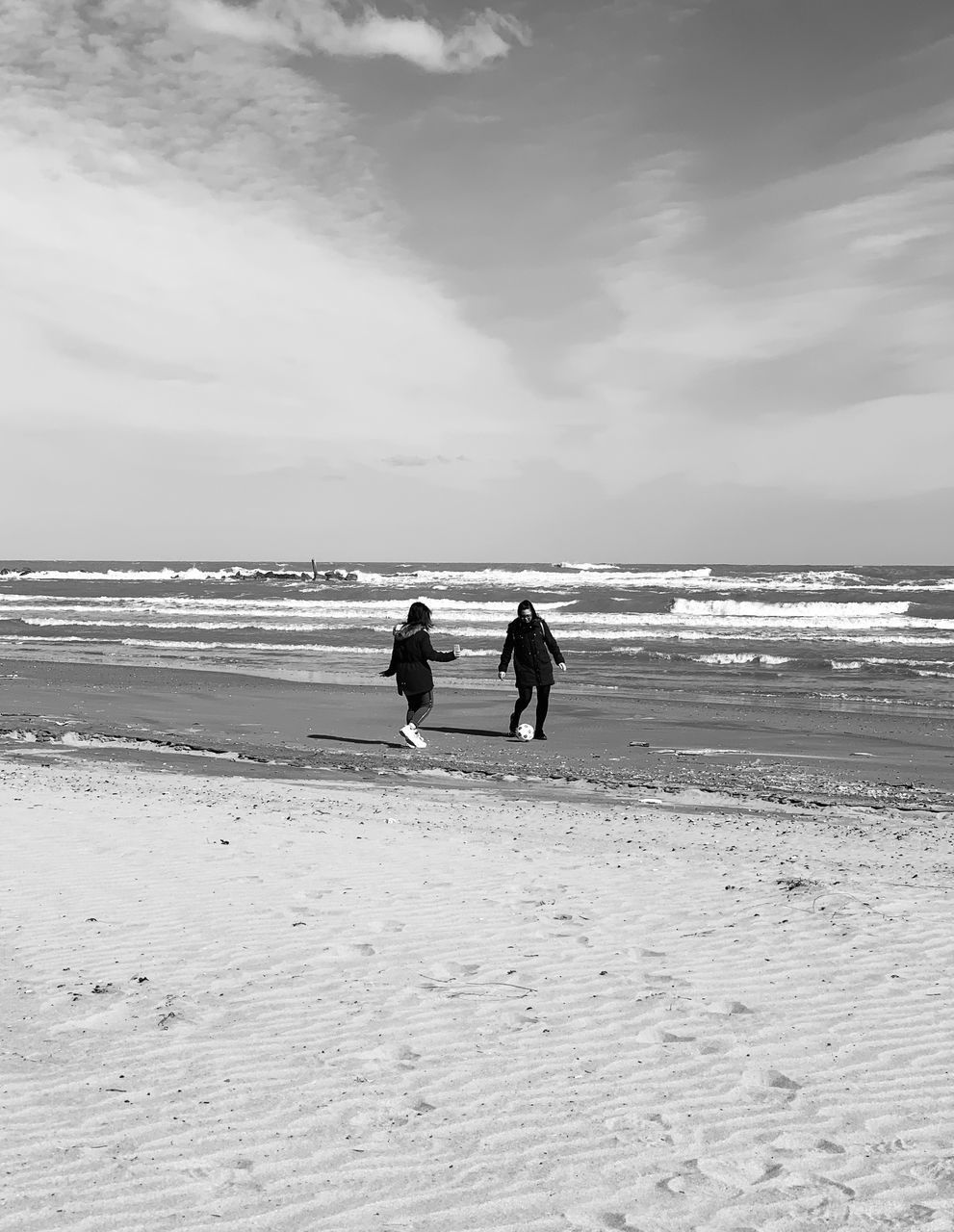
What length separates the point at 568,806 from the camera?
9484 mm

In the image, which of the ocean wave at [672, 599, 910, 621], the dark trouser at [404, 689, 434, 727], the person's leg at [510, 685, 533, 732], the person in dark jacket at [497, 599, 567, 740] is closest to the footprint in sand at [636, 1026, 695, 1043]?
the person in dark jacket at [497, 599, 567, 740]

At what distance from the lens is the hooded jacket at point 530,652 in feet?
42.5

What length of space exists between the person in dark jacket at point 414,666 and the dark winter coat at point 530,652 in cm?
91

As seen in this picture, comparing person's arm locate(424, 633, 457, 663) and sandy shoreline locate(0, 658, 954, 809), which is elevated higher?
person's arm locate(424, 633, 457, 663)

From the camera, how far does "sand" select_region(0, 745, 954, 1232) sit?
3105mm

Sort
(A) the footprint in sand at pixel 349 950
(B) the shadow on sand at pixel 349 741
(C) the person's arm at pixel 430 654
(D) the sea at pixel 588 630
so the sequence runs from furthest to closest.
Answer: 1. (D) the sea at pixel 588 630
2. (B) the shadow on sand at pixel 349 741
3. (C) the person's arm at pixel 430 654
4. (A) the footprint in sand at pixel 349 950

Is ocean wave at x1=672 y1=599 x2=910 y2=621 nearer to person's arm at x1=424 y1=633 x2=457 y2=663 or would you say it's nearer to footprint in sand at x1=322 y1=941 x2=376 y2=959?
person's arm at x1=424 y1=633 x2=457 y2=663

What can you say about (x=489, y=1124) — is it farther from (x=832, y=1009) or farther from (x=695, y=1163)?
(x=832, y=1009)

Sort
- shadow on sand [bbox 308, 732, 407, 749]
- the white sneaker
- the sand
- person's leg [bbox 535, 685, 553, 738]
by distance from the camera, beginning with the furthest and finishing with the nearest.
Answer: person's leg [bbox 535, 685, 553, 738] < shadow on sand [bbox 308, 732, 407, 749] < the white sneaker < the sand

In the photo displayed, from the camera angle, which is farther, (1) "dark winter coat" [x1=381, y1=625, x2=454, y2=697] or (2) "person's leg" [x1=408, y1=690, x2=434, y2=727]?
(2) "person's leg" [x1=408, y1=690, x2=434, y2=727]

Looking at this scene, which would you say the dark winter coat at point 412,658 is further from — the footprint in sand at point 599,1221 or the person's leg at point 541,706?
the footprint in sand at point 599,1221

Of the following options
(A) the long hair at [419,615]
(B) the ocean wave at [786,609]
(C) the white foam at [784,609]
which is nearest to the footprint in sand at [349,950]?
(A) the long hair at [419,615]

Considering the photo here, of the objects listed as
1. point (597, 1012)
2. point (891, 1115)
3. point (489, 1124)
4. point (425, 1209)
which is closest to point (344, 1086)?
point (489, 1124)

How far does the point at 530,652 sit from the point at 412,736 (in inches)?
72.7
